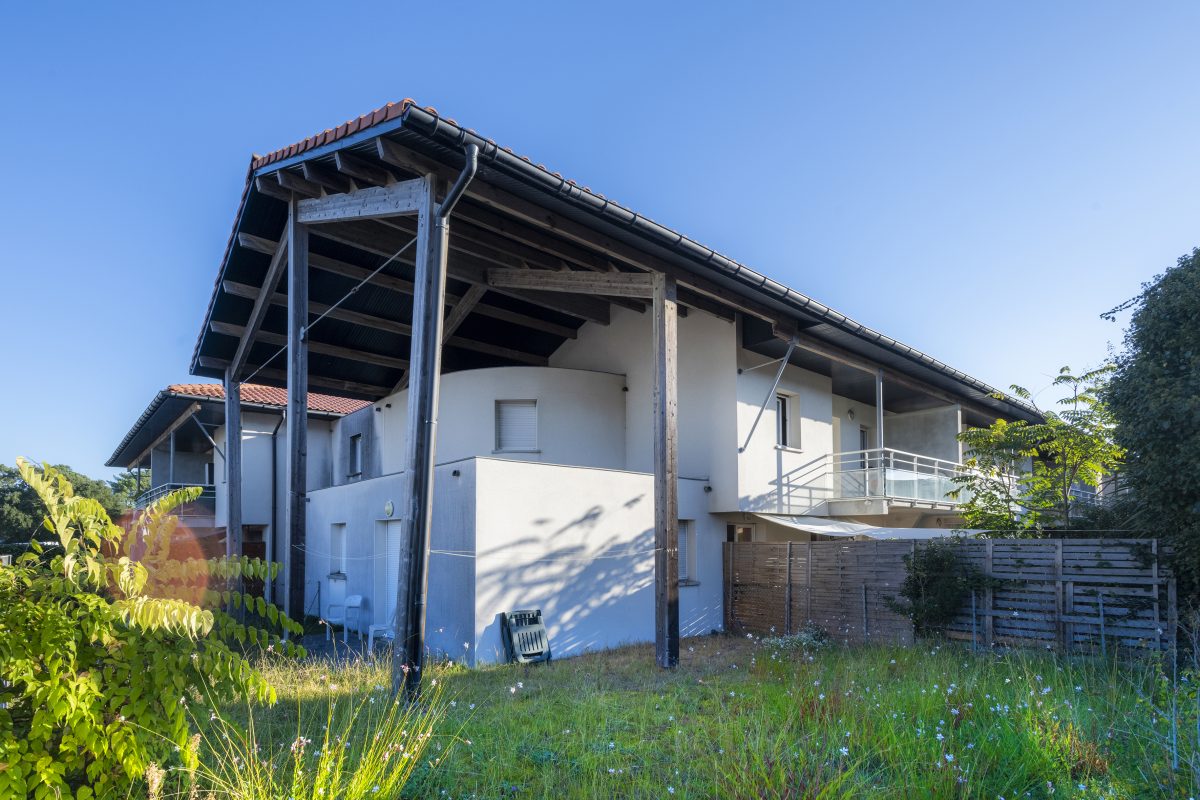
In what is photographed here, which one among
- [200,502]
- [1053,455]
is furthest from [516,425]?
[200,502]

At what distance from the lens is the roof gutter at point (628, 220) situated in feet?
26.9

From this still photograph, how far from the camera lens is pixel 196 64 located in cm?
889

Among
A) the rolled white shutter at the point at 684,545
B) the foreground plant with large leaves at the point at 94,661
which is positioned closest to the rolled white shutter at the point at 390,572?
the rolled white shutter at the point at 684,545

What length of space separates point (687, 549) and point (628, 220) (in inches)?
264

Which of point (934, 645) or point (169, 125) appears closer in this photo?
point (169, 125)

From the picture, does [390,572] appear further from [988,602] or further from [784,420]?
[988,602]

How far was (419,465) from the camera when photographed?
8.02 meters

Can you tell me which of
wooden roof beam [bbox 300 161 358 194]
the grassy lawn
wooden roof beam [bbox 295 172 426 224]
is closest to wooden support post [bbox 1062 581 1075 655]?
the grassy lawn

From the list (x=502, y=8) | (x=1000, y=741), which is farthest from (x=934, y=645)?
(x=502, y=8)

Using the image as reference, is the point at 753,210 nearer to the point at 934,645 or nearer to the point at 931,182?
the point at 931,182

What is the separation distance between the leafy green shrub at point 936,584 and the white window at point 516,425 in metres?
7.12

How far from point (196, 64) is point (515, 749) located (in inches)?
327

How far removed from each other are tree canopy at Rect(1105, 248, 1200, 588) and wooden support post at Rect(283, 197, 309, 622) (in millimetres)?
10454

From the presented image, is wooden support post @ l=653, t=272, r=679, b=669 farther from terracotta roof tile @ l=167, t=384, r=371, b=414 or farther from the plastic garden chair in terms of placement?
terracotta roof tile @ l=167, t=384, r=371, b=414
